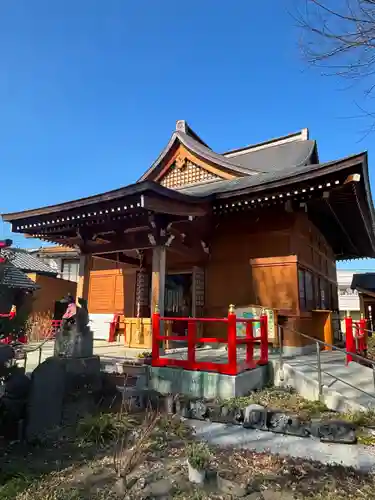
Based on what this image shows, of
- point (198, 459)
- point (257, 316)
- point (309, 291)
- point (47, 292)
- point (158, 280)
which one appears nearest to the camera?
point (198, 459)

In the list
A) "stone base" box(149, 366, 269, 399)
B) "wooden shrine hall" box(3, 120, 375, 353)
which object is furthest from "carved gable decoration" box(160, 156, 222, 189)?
"stone base" box(149, 366, 269, 399)

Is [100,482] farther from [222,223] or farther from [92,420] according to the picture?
[222,223]

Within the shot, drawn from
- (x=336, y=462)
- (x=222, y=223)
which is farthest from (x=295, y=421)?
(x=222, y=223)

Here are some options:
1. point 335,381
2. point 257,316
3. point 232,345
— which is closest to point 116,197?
point 232,345

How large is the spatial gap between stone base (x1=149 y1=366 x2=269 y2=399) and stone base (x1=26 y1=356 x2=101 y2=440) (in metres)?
1.27

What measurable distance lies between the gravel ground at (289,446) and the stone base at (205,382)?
32.3 inches

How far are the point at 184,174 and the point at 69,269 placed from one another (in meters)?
15.2

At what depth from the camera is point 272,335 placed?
8.62 m

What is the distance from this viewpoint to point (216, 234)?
33.2 ft

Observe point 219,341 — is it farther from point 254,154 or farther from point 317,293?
point 254,154

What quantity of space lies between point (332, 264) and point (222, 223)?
717 centimetres

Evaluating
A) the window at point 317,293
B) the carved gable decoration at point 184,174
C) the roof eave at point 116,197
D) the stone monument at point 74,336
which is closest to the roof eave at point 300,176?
the roof eave at point 116,197

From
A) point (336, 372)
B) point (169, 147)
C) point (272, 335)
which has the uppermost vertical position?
point (169, 147)

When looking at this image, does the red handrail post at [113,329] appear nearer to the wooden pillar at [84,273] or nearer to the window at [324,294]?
the wooden pillar at [84,273]
